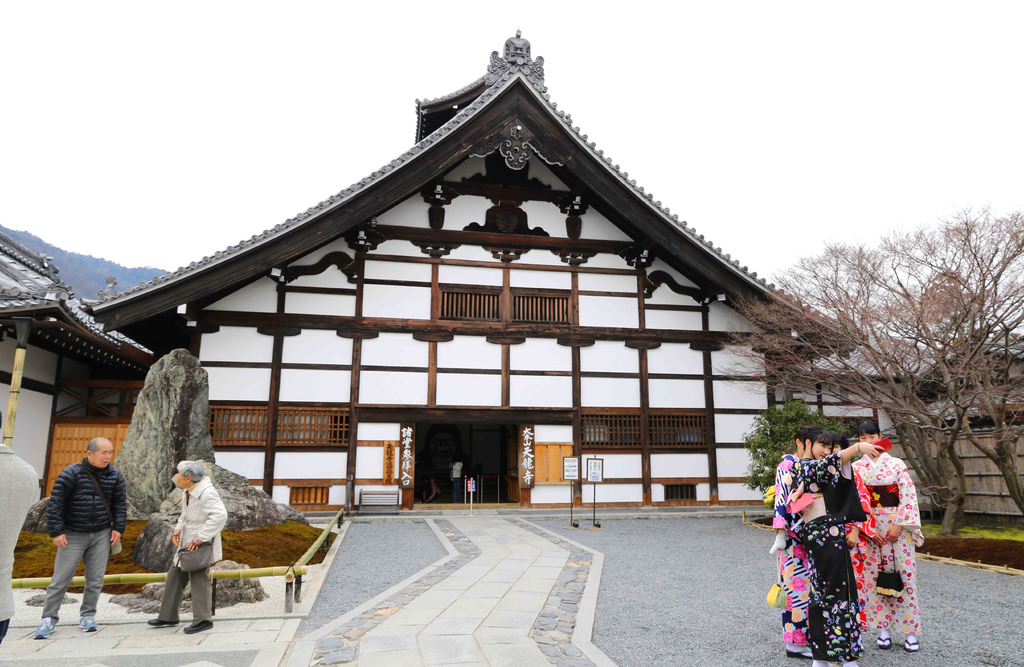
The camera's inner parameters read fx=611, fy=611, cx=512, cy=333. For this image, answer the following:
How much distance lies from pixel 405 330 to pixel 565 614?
907 centimetres

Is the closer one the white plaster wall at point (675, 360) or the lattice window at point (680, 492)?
the lattice window at point (680, 492)

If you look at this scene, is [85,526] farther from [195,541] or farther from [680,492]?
[680,492]

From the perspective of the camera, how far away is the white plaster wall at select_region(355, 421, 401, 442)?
12.9 meters

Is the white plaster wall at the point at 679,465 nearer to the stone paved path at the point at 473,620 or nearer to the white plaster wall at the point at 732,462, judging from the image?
the white plaster wall at the point at 732,462

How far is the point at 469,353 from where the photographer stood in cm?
1375

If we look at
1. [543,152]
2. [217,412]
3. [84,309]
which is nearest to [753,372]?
[543,152]

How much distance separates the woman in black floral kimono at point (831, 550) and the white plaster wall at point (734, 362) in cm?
1051

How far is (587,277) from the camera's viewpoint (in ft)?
48.2

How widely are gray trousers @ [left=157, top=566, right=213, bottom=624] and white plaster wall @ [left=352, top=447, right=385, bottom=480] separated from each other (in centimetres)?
782

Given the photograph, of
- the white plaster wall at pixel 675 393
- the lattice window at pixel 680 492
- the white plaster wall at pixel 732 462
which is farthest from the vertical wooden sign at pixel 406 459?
the white plaster wall at pixel 732 462

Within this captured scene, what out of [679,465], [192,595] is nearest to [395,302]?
[679,465]

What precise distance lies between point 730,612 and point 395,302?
32.4 ft

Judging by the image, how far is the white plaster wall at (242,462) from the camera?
12.3 metres

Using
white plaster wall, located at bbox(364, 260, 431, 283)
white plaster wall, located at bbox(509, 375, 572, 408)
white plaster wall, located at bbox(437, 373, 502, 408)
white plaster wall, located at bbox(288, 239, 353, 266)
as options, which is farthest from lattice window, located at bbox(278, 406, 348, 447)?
white plaster wall, located at bbox(509, 375, 572, 408)
